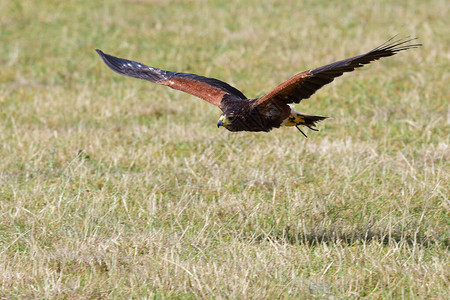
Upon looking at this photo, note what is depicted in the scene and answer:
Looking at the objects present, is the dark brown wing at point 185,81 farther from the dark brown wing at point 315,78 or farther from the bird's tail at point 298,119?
the dark brown wing at point 315,78

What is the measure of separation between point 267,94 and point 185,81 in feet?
4.68

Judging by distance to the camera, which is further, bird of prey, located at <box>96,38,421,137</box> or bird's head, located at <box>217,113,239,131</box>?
bird's head, located at <box>217,113,239,131</box>

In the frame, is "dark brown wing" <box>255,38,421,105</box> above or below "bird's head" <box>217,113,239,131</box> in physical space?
above

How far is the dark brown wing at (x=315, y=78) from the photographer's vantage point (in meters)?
5.07

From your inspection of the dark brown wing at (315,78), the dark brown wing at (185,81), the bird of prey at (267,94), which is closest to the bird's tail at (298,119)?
the bird of prey at (267,94)

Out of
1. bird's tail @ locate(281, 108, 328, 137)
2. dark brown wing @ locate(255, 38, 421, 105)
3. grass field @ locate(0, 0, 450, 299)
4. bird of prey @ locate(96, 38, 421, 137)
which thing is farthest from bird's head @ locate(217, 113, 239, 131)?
grass field @ locate(0, 0, 450, 299)

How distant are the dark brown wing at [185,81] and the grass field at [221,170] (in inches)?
35.3

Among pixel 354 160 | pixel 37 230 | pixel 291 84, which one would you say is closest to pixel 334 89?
pixel 354 160

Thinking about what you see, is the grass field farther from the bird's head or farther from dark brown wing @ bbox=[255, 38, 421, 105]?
dark brown wing @ bbox=[255, 38, 421, 105]

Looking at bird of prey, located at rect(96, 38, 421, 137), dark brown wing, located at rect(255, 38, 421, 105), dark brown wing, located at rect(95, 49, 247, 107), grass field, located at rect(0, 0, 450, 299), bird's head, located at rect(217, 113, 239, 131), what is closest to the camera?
grass field, located at rect(0, 0, 450, 299)

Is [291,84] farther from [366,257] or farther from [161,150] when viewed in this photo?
[161,150]

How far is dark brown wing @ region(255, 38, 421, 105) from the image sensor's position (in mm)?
5074

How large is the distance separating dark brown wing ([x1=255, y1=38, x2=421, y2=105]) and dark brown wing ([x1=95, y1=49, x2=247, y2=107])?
0.85 m

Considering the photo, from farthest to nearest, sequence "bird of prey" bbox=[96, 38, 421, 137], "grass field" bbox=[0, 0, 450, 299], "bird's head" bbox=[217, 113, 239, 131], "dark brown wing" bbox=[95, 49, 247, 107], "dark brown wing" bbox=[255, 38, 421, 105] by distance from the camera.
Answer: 1. "dark brown wing" bbox=[95, 49, 247, 107]
2. "bird's head" bbox=[217, 113, 239, 131]
3. "bird of prey" bbox=[96, 38, 421, 137]
4. "dark brown wing" bbox=[255, 38, 421, 105]
5. "grass field" bbox=[0, 0, 450, 299]
